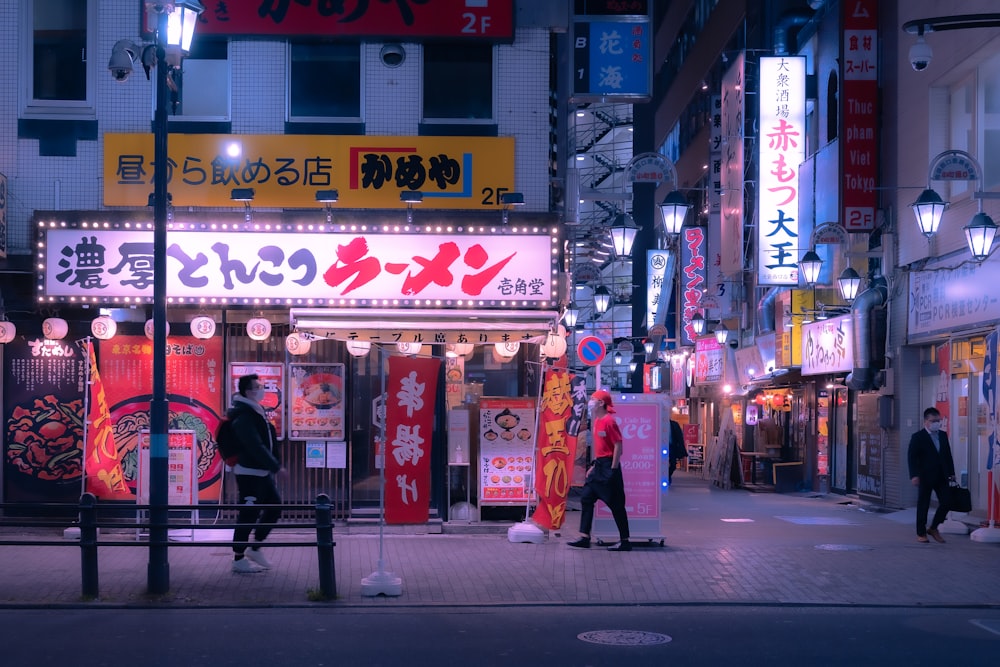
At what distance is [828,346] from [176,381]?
47.1ft

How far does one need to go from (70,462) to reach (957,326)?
14.2m

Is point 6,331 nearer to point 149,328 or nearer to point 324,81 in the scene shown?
point 149,328

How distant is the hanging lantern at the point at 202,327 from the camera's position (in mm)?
16047

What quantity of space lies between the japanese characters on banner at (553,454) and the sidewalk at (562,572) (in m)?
0.45

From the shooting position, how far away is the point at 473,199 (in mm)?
16750

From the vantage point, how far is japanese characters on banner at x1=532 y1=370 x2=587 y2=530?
15.9 metres

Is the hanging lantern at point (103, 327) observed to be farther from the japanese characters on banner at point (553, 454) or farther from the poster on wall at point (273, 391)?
the japanese characters on banner at point (553, 454)

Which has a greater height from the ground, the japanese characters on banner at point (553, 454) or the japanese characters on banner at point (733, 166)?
the japanese characters on banner at point (733, 166)

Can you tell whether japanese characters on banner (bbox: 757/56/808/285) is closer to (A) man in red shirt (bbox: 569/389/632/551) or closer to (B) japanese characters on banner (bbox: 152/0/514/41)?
(B) japanese characters on banner (bbox: 152/0/514/41)

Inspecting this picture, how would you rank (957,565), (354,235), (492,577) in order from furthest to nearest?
(354,235)
(957,565)
(492,577)

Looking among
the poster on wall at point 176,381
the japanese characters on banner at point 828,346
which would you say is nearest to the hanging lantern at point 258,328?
the poster on wall at point 176,381

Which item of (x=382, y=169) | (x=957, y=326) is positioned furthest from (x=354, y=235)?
(x=957, y=326)

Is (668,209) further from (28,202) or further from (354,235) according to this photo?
(28,202)

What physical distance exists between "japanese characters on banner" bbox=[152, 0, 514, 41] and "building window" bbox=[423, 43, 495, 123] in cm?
37
